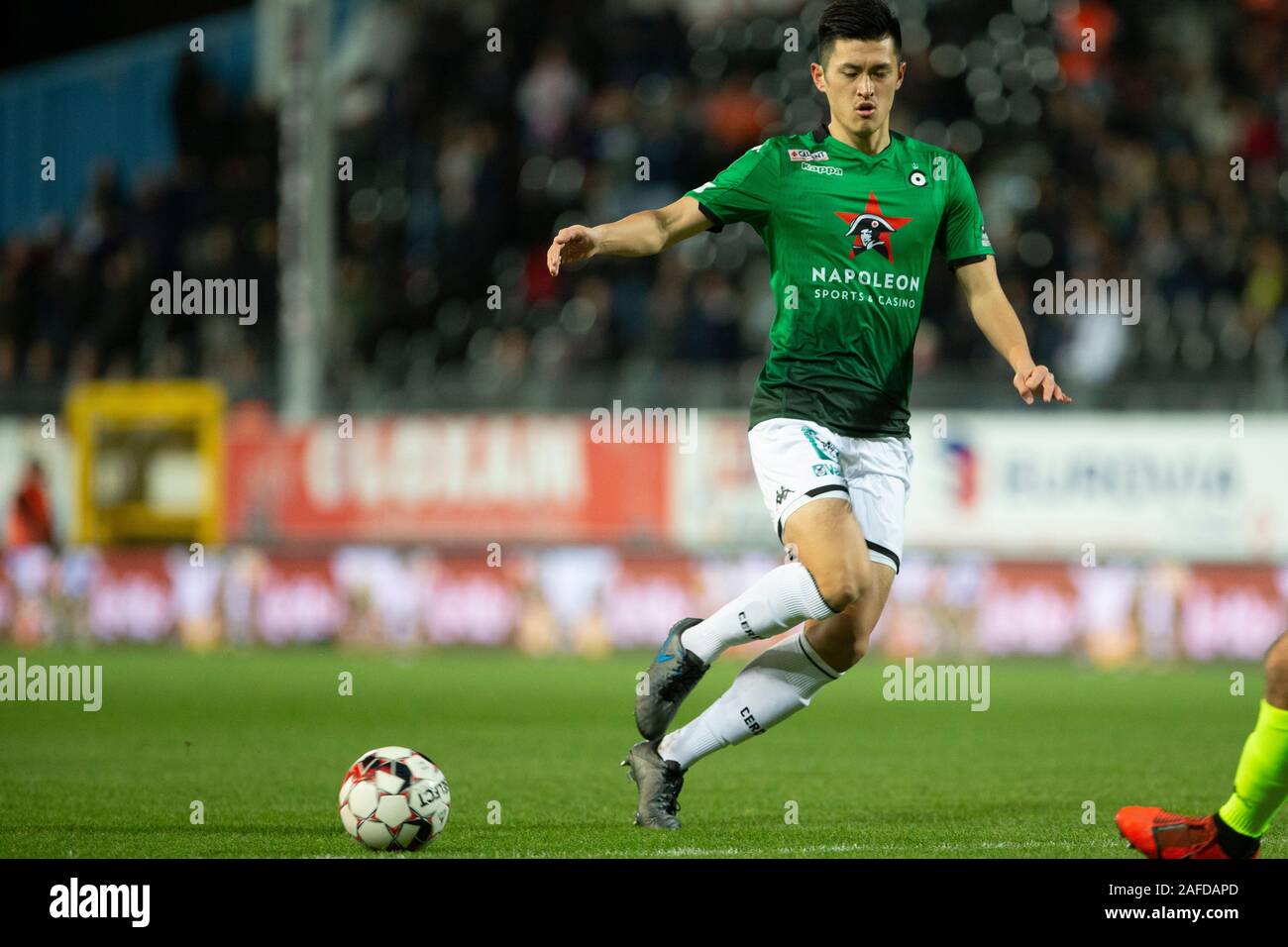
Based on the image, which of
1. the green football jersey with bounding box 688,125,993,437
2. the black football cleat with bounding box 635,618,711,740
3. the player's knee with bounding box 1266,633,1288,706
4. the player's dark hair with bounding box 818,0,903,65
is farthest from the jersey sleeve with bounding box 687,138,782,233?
the player's knee with bounding box 1266,633,1288,706

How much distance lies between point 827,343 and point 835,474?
0.49 meters

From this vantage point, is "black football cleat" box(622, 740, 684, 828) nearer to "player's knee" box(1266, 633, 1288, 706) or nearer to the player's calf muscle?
the player's calf muscle

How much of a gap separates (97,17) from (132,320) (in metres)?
4.05

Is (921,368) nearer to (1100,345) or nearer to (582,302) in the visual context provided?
(1100,345)

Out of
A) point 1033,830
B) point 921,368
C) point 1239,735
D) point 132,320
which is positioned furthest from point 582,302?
point 1033,830

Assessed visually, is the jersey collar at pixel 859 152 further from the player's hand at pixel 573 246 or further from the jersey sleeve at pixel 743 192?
the player's hand at pixel 573 246

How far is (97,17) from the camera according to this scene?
21.5 m

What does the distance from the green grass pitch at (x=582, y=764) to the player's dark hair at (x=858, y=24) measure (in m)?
2.68

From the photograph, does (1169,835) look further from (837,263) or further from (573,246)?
(573,246)

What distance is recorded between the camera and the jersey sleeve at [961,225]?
7094mm

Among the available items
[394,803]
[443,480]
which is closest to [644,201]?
[443,480]

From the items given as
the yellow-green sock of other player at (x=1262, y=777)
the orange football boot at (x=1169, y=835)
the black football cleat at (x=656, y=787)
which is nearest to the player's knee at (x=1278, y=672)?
the yellow-green sock of other player at (x=1262, y=777)

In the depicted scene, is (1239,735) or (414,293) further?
(414,293)

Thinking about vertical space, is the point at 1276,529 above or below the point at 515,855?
above
